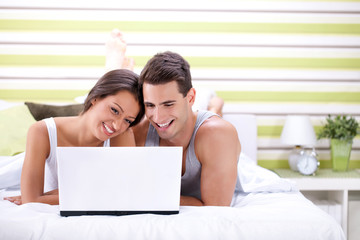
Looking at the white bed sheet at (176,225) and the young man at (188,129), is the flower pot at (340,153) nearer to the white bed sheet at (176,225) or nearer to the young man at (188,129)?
the young man at (188,129)

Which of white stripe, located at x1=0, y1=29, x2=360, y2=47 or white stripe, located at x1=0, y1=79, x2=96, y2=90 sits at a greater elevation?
white stripe, located at x1=0, y1=29, x2=360, y2=47

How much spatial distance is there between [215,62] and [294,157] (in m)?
0.95

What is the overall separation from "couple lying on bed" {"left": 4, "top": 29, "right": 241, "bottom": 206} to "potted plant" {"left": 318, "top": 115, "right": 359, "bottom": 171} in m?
1.52

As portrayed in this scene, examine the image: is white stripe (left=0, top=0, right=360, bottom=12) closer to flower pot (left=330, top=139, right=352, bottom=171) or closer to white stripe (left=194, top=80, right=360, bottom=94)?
white stripe (left=194, top=80, right=360, bottom=94)

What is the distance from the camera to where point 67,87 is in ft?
9.64

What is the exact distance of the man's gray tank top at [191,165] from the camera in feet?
5.04

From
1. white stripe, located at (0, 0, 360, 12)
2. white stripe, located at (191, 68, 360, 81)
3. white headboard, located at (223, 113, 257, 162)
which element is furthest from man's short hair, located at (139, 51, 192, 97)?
white stripe, located at (0, 0, 360, 12)

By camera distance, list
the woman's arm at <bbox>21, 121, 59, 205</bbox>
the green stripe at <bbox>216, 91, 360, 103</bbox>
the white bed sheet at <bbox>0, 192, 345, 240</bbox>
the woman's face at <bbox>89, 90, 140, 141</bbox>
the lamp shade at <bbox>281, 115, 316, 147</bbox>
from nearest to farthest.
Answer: the white bed sheet at <bbox>0, 192, 345, 240</bbox>
the woman's arm at <bbox>21, 121, 59, 205</bbox>
the woman's face at <bbox>89, 90, 140, 141</bbox>
the lamp shade at <bbox>281, 115, 316, 147</bbox>
the green stripe at <bbox>216, 91, 360, 103</bbox>

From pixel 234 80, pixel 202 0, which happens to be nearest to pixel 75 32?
pixel 202 0

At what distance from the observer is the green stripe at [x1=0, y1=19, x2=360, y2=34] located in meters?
2.90

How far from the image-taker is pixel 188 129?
5.16 ft

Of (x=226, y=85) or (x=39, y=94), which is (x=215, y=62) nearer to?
(x=226, y=85)

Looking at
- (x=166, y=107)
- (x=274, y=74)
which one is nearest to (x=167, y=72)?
(x=166, y=107)

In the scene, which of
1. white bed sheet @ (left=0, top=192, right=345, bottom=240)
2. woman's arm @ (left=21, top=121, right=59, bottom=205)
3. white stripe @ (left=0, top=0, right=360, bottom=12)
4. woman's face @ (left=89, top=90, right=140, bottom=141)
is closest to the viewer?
white bed sheet @ (left=0, top=192, right=345, bottom=240)
